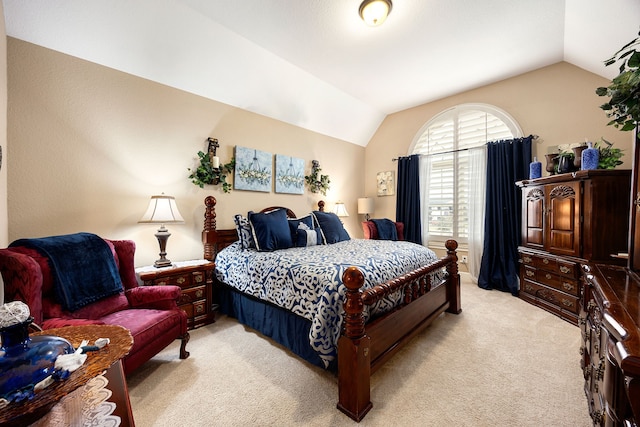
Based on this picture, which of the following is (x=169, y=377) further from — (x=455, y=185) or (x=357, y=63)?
(x=455, y=185)

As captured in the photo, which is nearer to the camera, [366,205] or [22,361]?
[22,361]

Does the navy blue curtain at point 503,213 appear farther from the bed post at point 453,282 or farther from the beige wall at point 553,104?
the bed post at point 453,282

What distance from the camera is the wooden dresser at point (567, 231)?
8.12 feet

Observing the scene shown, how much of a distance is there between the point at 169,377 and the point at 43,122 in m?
2.31

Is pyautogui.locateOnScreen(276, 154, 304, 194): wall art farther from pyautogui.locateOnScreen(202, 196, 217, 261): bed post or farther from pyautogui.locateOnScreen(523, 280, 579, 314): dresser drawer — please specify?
pyautogui.locateOnScreen(523, 280, 579, 314): dresser drawer

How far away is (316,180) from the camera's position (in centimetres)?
434

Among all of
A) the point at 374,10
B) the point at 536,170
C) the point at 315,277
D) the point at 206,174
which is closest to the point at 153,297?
the point at 315,277

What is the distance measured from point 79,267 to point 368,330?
2.02 m

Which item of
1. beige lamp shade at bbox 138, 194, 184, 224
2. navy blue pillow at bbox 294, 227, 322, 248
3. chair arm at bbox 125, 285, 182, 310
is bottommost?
chair arm at bbox 125, 285, 182, 310

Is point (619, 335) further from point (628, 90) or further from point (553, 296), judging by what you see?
point (553, 296)

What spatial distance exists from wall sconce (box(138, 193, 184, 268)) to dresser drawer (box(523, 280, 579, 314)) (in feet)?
13.6

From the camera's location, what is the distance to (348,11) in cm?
234

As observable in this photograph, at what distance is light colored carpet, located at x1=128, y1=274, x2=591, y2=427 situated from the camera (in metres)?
1.45

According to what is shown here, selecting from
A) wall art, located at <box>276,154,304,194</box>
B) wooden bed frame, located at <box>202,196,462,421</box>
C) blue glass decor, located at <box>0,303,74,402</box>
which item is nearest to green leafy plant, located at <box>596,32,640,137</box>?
wooden bed frame, located at <box>202,196,462,421</box>
